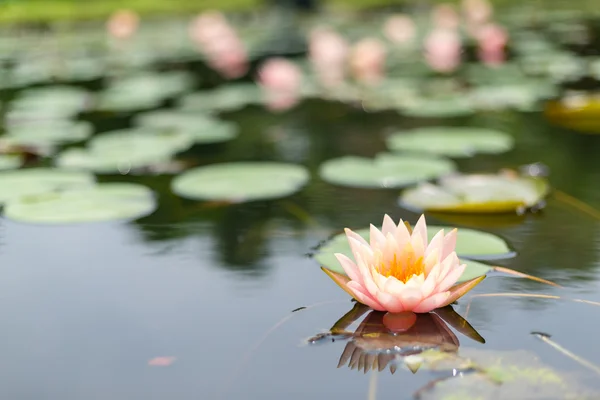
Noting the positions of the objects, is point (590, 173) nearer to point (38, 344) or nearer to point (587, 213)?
point (587, 213)

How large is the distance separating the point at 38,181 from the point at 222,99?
1371 millimetres

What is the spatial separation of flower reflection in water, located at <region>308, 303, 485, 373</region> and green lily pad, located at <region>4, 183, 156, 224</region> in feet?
2.32

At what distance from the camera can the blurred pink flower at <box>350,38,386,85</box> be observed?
11.8ft

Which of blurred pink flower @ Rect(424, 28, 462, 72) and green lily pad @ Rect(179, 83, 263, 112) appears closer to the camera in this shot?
green lily pad @ Rect(179, 83, 263, 112)

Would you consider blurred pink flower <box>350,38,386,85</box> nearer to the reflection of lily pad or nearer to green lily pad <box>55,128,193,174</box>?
the reflection of lily pad

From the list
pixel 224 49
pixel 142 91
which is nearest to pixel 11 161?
pixel 142 91

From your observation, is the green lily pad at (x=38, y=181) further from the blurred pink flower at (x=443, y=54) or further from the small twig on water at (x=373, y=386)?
the blurred pink flower at (x=443, y=54)

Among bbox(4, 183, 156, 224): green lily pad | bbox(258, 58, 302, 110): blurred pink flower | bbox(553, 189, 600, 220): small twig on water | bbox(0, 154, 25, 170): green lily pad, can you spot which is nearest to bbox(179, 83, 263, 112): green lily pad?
bbox(258, 58, 302, 110): blurred pink flower

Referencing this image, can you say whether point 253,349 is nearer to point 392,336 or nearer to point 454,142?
point 392,336

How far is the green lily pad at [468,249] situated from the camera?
1.20 metres

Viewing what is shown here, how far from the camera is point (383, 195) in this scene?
5.47 feet

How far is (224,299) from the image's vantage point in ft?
3.70

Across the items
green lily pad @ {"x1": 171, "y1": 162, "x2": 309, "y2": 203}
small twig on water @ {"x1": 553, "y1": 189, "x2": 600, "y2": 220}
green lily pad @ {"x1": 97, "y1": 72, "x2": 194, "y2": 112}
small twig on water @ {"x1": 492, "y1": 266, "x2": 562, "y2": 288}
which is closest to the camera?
small twig on water @ {"x1": 492, "y1": 266, "x2": 562, "y2": 288}

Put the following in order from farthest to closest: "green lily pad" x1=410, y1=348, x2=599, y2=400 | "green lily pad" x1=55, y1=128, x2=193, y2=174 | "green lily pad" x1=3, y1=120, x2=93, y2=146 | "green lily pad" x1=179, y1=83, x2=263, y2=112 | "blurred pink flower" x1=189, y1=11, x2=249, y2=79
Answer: "blurred pink flower" x1=189, y1=11, x2=249, y2=79, "green lily pad" x1=179, y1=83, x2=263, y2=112, "green lily pad" x1=3, y1=120, x2=93, y2=146, "green lily pad" x1=55, y1=128, x2=193, y2=174, "green lily pad" x1=410, y1=348, x2=599, y2=400
